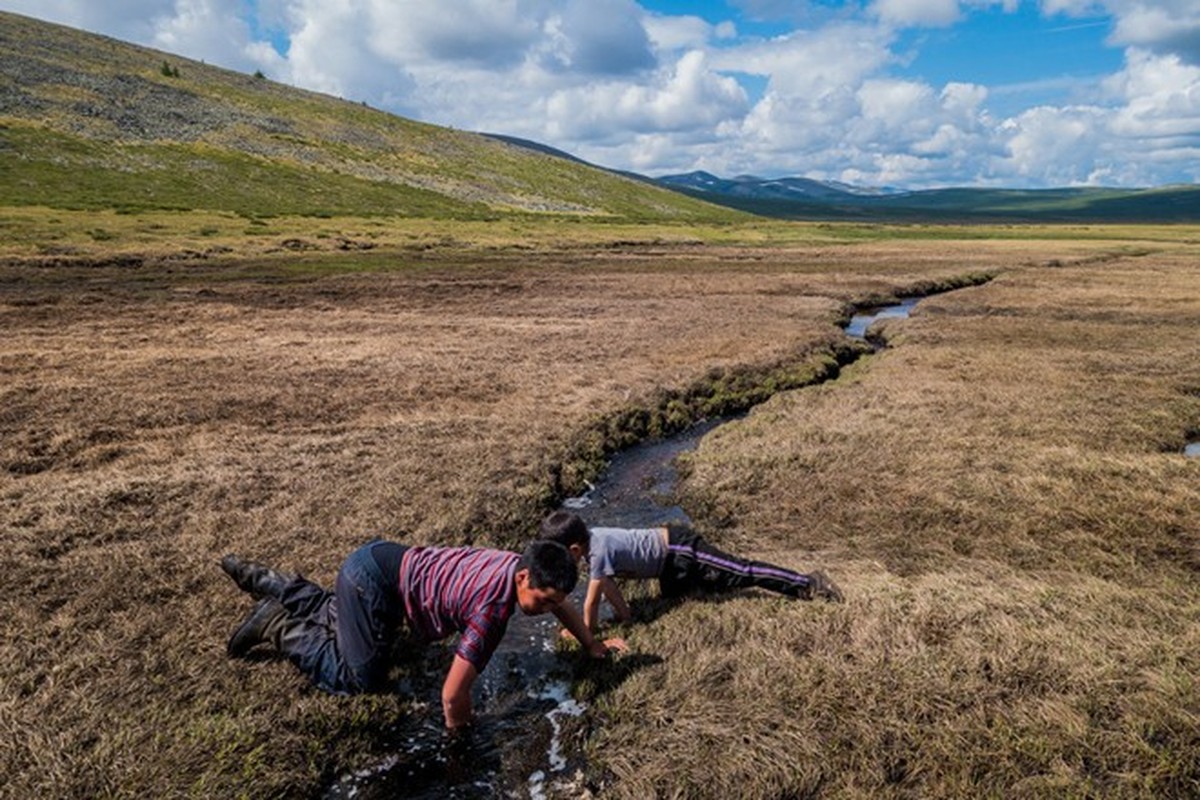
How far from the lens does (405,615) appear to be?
28.9ft

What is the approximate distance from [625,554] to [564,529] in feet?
5.50

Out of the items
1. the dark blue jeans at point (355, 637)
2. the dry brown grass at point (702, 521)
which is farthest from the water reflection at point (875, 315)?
the dark blue jeans at point (355, 637)

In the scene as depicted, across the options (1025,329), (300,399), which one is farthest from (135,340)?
(1025,329)

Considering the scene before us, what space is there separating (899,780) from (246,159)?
6305 inches

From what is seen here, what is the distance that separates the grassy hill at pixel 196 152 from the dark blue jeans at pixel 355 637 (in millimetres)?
103864

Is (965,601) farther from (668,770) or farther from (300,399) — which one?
(300,399)

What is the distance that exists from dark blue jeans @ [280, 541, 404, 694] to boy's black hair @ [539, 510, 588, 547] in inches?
79.4

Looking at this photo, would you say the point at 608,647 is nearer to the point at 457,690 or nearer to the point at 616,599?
the point at 616,599

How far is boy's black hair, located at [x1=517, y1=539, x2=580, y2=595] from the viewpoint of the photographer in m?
7.52

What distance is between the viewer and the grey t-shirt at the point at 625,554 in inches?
404

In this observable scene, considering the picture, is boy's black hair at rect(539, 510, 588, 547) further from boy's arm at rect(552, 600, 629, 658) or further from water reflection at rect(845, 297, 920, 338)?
water reflection at rect(845, 297, 920, 338)

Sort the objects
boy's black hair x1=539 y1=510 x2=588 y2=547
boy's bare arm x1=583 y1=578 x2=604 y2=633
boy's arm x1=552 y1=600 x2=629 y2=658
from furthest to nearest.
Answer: boy's bare arm x1=583 y1=578 x2=604 y2=633, boy's black hair x1=539 y1=510 x2=588 y2=547, boy's arm x1=552 y1=600 x2=629 y2=658

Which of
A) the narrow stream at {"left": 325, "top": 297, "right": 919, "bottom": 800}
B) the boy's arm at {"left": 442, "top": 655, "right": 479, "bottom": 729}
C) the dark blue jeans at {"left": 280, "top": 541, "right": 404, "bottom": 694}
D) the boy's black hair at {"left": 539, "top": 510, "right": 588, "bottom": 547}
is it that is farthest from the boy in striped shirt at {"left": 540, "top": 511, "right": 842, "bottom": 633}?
the dark blue jeans at {"left": 280, "top": 541, "right": 404, "bottom": 694}

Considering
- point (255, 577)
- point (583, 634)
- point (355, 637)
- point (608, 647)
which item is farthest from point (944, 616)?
point (255, 577)
